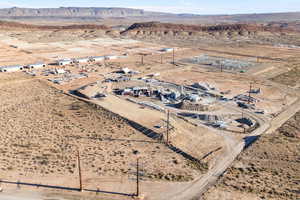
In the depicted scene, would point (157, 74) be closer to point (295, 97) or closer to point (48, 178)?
point (295, 97)

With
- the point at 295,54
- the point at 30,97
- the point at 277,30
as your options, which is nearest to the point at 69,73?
the point at 30,97

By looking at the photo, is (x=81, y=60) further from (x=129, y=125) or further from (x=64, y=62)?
(x=129, y=125)

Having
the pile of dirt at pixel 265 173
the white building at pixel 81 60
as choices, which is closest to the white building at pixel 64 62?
the white building at pixel 81 60

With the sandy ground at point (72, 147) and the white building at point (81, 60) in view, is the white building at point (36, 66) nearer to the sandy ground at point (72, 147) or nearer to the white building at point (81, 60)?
the white building at point (81, 60)

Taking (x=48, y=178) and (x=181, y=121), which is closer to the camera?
(x=48, y=178)

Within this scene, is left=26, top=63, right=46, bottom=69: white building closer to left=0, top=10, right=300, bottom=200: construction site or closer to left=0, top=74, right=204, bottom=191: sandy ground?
left=0, top=10, right=300, bottom=200: construction site

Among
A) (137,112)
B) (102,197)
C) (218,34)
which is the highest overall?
(218,34)

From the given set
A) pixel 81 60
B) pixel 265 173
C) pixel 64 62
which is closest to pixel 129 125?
pixel 265 173
